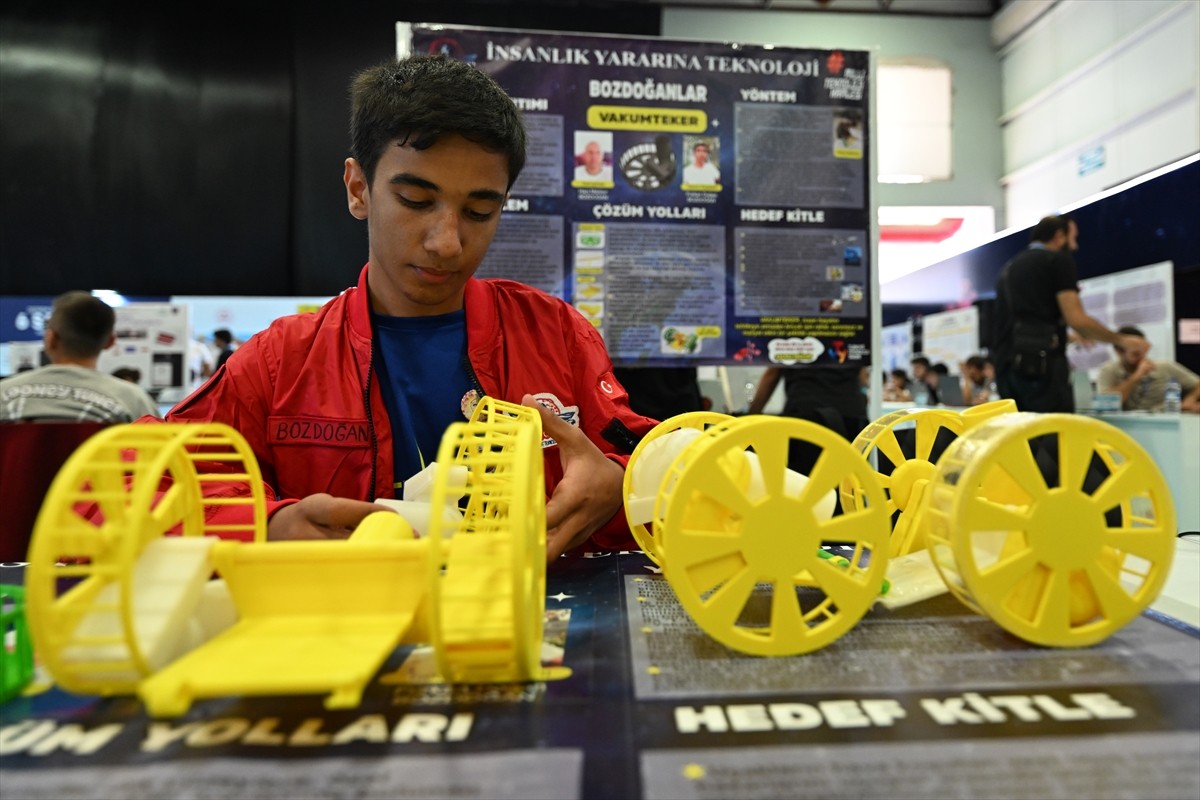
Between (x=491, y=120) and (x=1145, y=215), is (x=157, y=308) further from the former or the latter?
(x=1145, y=215)

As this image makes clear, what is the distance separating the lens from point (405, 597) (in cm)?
57

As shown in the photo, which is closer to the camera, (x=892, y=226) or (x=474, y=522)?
(x=474, y=522)

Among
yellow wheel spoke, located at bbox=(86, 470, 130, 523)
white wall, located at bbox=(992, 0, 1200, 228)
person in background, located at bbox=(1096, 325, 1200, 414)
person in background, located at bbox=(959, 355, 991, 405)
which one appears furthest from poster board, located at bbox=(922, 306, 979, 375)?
yellow wheel spoke, located at bbox=(86, 470, 130, 523)

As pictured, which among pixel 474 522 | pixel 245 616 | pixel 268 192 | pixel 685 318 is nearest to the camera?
pixel 245 616

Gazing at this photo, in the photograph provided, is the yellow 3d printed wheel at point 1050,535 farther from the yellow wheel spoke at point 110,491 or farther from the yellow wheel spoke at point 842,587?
the yellow wheel spoke at point 110,491

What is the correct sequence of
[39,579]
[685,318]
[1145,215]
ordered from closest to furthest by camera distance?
[39,579] < [685,318] < [1145,215]

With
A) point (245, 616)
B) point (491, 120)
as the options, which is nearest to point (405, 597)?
point (245, 616)

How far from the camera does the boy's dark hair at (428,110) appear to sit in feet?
3.50

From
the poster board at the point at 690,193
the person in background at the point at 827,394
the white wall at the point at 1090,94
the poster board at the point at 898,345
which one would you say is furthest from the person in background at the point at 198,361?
the poster board at the point at 898,345

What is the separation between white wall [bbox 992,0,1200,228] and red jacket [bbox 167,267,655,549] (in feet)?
16.9

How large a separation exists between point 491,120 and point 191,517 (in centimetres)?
72

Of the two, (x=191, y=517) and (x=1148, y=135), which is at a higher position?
(x=1148, y=135)

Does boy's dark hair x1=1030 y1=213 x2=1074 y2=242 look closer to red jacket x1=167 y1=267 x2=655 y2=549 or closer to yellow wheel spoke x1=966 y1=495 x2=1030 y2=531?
red jacket x1=167 y1=267 x2=655 y2=549

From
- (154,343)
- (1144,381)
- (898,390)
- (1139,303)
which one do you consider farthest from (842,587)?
(898,390)
